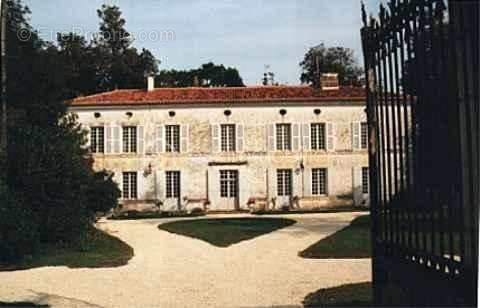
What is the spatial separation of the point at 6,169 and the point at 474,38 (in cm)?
1055

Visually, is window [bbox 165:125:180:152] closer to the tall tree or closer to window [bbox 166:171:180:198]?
window [bbox 166:171:180:198]

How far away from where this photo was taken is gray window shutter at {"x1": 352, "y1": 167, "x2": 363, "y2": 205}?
1115 inches

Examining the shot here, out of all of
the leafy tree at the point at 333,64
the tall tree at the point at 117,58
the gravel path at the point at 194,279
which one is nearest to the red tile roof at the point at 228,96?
the leafy tree at the point at 333,64

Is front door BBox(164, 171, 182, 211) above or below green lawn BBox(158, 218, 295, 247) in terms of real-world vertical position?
above

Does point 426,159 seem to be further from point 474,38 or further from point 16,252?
point 16,252

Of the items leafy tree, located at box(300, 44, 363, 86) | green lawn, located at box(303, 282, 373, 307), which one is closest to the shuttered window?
leafy tree, located at box(300, 44, 363, 86)

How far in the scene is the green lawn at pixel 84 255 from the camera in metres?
10.7

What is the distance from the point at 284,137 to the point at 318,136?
5.05 feet

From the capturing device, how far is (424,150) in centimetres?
363

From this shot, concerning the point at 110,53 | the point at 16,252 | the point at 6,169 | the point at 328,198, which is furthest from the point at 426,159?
the point at 110,53

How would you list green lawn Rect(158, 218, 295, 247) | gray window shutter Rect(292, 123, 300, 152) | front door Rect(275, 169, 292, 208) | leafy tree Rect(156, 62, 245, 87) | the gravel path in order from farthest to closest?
leafy tree Rect(156, 62, 245, 87), gray window shutter Rect(292, 123, 300, 152), front door Rect(275, 169, 292, 208), green lawn Rect(158, 218, 295, 247), the gravel path

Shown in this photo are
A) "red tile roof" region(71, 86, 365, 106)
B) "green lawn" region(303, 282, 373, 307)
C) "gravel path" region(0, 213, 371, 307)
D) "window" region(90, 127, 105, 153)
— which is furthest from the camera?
"window" region(90, 127, 105, 153)

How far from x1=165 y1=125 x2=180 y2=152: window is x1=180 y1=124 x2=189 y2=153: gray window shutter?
8.0 inches

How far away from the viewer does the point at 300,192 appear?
28672mm
